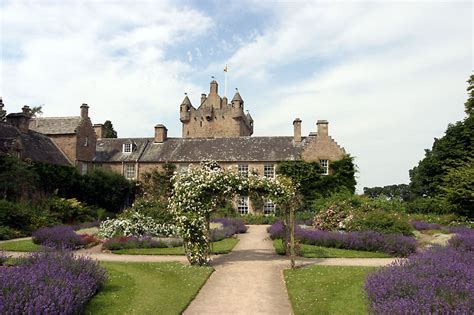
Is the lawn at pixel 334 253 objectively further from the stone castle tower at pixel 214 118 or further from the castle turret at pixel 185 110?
the castle turret at pixel 185 110

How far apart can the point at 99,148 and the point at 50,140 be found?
6.09 metres

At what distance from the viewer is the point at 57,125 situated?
36344 mm

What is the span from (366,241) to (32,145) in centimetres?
2632

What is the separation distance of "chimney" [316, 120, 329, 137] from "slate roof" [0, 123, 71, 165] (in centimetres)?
2198

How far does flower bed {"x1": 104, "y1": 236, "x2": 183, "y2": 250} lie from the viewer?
16.5 metres

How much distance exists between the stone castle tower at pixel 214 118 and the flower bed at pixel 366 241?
3093 cm

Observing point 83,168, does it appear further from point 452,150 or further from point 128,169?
point 452,150

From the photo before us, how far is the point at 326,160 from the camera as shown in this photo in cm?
3450

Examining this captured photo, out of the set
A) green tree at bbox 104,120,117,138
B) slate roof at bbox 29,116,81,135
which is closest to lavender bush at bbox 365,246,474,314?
slate roof at bbox 29,116,81,135

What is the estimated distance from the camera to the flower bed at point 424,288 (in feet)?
18.9

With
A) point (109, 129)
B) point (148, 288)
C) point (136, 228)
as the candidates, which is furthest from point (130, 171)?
point (109, 129)

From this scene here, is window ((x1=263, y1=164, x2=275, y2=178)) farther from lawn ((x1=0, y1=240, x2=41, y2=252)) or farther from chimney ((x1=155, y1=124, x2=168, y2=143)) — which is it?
lawn ((x1=0, y1=240, x2=41, y2=252))

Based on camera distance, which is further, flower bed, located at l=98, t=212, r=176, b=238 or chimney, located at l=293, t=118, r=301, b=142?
chimney, located at l=293, t=118, r=301, b=142

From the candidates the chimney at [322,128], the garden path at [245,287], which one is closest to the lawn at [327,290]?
the garden path at [245,287]
